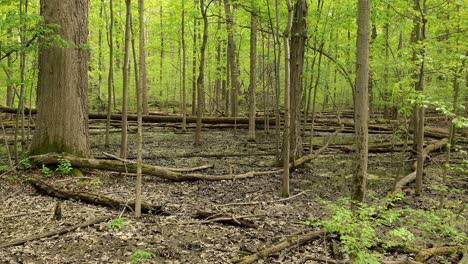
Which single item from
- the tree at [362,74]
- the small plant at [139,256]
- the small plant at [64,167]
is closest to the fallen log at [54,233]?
the small plant at [139,256]

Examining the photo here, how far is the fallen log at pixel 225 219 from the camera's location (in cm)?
623

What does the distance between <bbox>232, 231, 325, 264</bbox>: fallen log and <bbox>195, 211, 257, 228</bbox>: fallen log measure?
0.93 m

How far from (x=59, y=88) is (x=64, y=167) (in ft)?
6.47

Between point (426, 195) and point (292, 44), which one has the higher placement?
point (292, 44)

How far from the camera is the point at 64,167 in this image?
811 cm

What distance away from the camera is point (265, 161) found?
12344 millimetres

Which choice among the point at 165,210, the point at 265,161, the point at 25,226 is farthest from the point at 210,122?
the point at 25,226

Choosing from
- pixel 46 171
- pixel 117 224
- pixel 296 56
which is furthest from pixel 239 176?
pixel 46 171

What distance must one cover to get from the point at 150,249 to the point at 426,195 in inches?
287

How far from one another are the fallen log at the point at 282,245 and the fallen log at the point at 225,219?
928 millimetres

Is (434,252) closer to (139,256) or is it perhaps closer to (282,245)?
(282,245)

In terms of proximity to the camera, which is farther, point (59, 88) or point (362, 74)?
point (59, 88)

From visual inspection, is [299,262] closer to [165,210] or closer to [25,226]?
[165,210]

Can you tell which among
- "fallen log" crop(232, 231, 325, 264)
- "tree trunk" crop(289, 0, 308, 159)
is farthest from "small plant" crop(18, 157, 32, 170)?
"tree trunk" crop(289, 0, 308, 159)
